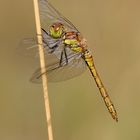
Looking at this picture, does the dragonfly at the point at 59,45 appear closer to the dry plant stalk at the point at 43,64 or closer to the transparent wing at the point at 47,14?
the transparent wing at the point at 47,14

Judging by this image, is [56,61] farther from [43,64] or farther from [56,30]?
[43,64]

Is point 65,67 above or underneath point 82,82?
underneath

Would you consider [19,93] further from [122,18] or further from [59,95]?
[122,18]

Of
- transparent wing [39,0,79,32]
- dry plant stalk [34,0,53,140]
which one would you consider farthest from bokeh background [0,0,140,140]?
dry plant stalk [34,0,53,140]

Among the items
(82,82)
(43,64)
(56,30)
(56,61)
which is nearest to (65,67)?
(56,61)

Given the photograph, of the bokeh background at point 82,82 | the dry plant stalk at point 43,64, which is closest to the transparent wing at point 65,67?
the dry plant stalk at point 43,64

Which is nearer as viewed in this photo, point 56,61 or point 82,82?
point 56,61
